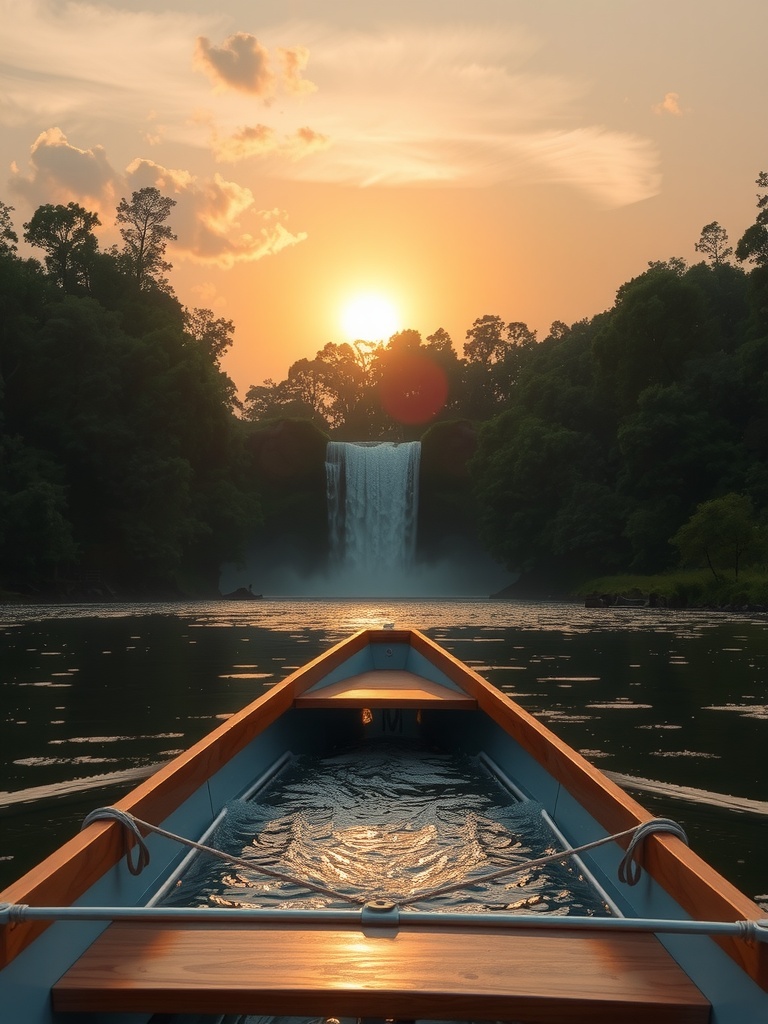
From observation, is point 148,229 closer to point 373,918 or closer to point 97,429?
point 97,429

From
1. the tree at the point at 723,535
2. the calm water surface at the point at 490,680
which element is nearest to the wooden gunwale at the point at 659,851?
the calm water surface at the point at 490,680

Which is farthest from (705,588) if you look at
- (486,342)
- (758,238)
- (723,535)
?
(486,342)

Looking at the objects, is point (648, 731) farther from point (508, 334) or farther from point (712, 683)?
point (508, 334)

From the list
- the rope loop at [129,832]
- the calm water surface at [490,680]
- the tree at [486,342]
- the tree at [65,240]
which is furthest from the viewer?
the tree at [486,342]

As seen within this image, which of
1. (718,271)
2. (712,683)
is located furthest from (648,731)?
(718,271)

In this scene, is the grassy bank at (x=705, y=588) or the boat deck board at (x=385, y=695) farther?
the grassy bank at (x=705, y=588)

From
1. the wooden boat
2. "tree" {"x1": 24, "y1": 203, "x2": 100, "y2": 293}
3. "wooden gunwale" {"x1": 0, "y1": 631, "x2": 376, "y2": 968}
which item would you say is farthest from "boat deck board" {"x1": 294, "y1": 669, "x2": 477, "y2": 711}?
"tree" {"x1": 24, "y1": 203, "x2": 100, "y2": 293}

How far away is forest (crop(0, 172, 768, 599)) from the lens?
43094 millimetres

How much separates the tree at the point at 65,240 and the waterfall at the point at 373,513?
56.7 ft

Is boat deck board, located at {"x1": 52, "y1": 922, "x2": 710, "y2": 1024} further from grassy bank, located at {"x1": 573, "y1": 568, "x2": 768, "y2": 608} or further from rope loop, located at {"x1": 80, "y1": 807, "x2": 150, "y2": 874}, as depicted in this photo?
grassy bank, located at {"x1": 573, "y1": 568, "x2": 768, "y2": 608}

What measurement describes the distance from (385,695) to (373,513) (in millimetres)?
50947

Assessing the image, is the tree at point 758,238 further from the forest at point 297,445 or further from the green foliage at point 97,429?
the green foliage at point 97,429

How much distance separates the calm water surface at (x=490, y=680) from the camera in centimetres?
563

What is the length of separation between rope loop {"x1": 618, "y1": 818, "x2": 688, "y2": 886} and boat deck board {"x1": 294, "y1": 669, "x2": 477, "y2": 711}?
367 cm
